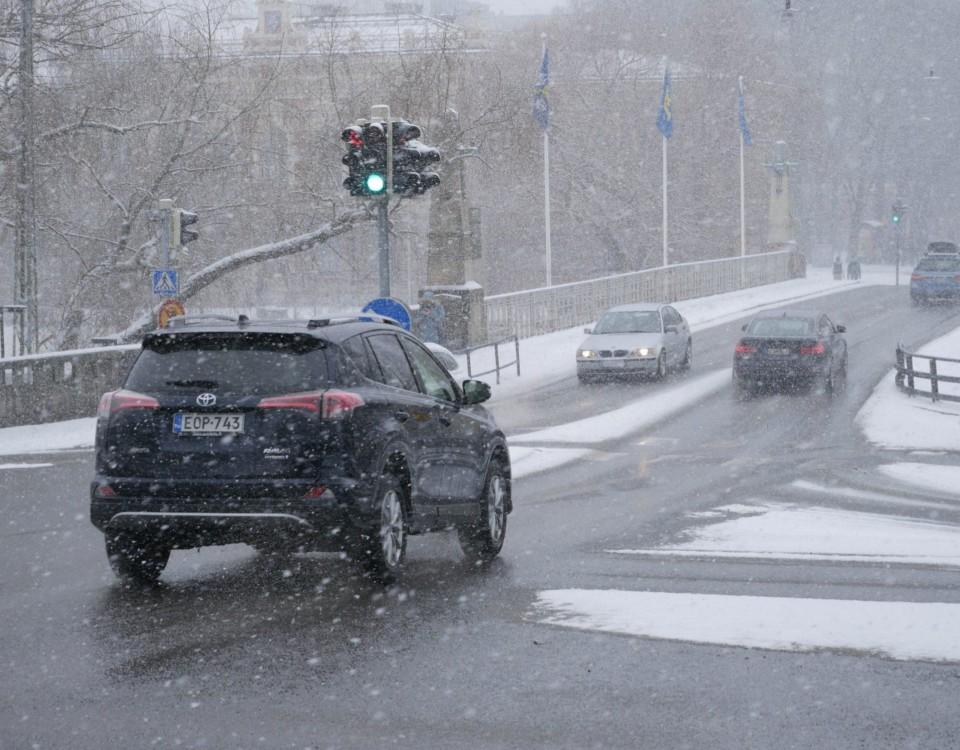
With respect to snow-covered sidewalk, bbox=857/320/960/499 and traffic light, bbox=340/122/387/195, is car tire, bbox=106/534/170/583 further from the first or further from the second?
traffic light, bbox=340/122/387/195

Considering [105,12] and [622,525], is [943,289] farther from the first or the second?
[622,525]

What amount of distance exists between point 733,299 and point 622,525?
44.5 metres

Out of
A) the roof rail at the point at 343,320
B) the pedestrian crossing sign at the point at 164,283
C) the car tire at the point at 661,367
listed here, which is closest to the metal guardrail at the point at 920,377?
the car tire at the point at 661,367

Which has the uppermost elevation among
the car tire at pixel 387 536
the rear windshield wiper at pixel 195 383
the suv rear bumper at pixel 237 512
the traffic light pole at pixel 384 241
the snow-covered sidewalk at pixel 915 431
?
the traffic light pole at pixel 384 241

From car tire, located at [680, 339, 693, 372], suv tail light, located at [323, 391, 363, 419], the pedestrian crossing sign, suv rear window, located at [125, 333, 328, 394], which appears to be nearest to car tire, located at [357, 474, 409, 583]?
suv tail light, located at [323, 391, 363, 419]

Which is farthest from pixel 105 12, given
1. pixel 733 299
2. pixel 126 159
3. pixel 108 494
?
pixel 733 299

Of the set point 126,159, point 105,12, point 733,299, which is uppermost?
point 105,12

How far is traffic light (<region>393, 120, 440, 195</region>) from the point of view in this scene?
1903cm

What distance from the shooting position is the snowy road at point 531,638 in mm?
6031

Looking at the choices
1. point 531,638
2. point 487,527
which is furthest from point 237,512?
point 487,527

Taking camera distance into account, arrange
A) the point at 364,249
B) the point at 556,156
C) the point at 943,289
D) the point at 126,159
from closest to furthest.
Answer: the point at 126,159 < the point at 364,249 < the point at 943,289 < the point at 556,156

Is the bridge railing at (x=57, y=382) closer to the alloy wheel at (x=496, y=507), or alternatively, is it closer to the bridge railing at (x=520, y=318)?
the bridge railing at (x=520, y=318)

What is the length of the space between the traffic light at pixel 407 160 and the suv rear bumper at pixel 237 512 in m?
10.7

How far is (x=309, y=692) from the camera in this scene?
6.57 meters
